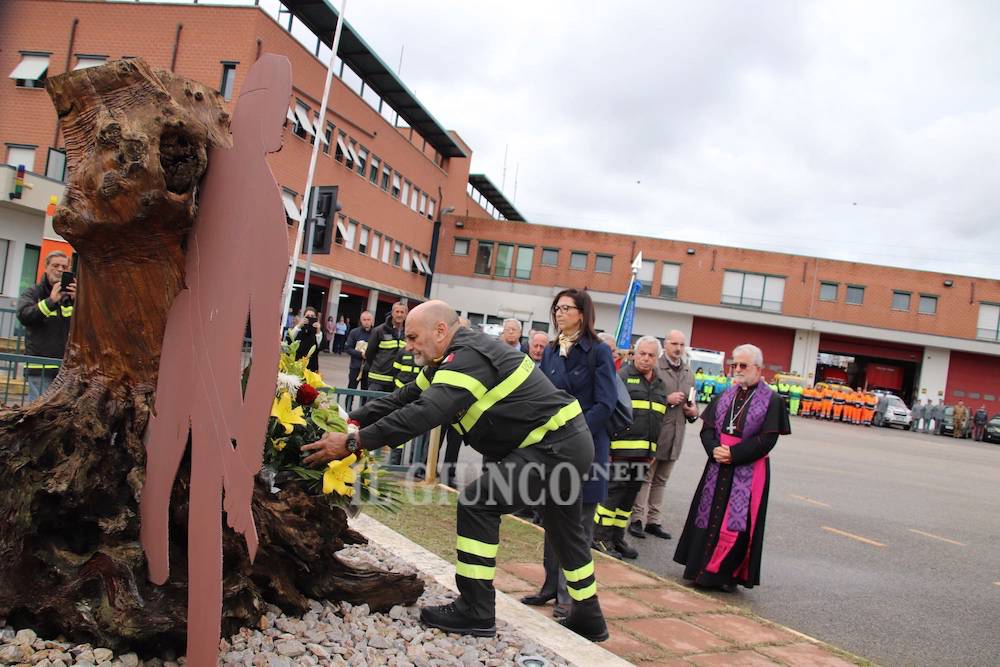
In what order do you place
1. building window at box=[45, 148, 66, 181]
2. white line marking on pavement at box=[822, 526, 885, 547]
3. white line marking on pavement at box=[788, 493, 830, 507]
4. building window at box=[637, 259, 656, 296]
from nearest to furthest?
white line marking on pavement at box=[822, 526, 885, 547]
white line marking on pavement at box=[788, 493, 830, 507]
building window at box=[45, 148, 66, 181]
building window at box=[637, 259, 656, 296]

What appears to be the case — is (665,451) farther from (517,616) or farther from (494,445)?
(494,445)

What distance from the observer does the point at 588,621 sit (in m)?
4.30

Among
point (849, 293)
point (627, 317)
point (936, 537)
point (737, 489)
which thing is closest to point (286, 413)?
point (737, 489)

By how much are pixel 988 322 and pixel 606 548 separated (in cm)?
4626

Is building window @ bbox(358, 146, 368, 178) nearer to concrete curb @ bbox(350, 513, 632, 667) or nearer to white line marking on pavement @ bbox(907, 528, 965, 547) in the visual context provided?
white line marking on pavement @ bbox(907, 528, 965, 547)

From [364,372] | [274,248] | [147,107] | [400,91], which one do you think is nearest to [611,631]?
[274,248]

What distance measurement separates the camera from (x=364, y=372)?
11.0 m

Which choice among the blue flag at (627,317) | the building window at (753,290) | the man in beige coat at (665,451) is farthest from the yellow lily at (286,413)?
the building window at (753,290)

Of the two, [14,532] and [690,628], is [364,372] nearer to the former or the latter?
[690,628]

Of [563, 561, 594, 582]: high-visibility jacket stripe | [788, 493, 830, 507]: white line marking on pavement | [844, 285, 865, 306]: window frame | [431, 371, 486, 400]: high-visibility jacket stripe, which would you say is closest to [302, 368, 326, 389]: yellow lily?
[431, 371, 486, 400]: high-visibility jacket stripe

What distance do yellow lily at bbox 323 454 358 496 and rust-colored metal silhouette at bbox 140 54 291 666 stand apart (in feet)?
2.89

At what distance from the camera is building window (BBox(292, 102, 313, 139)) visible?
2833 centimetres

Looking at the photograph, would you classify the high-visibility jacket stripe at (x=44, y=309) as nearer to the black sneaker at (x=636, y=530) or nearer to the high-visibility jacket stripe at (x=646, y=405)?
the high-visibility jacket stripe at (x=646, y=405)

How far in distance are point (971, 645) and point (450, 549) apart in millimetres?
3618
